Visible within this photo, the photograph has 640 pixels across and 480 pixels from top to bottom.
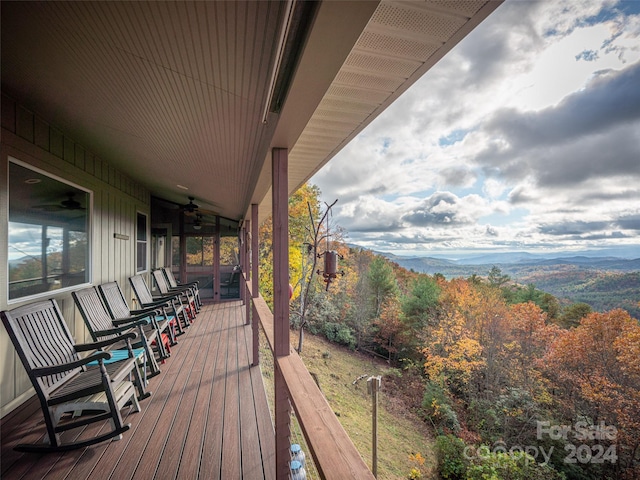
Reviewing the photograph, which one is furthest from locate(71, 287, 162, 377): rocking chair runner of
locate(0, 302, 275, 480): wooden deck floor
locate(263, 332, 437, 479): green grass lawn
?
locate(263, 332, 437, 479): green grass lawn

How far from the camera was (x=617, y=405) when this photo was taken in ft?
35.0

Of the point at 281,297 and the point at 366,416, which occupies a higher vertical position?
the point at 281,297

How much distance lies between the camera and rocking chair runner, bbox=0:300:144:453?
2.01m

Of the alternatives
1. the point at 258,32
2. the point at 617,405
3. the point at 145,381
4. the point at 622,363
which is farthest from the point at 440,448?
the point at 258,32

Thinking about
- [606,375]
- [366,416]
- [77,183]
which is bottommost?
[366,416]

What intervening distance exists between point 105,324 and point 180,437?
6.43ft

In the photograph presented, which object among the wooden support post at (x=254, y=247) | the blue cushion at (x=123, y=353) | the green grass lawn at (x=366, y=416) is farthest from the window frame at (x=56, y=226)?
the green grass lawn at (x=366, y=416)

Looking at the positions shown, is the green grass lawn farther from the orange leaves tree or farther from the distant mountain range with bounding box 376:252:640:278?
the distant mountain range with bounding box 376:252:640:278

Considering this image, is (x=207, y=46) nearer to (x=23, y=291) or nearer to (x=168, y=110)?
(x=168, y=110)

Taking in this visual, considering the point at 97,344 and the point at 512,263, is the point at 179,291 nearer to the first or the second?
A: the point at 97,344

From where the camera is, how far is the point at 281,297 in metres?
1.96

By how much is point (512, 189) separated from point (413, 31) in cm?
4092

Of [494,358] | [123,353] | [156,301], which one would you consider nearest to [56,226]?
[123,353]

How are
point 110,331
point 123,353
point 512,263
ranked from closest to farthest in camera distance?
point 123,353 < point 110,331 < point 512,263
